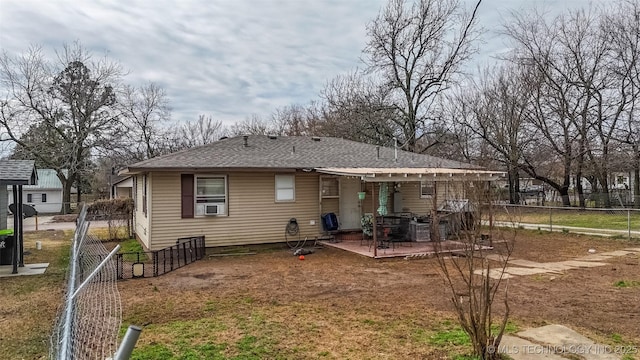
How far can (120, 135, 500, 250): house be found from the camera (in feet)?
34.7

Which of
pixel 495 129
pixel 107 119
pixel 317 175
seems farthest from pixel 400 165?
pixel 107 119

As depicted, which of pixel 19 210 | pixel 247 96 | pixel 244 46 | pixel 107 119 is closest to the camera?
pixel 19 210

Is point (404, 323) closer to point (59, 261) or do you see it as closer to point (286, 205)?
point (286, 205)

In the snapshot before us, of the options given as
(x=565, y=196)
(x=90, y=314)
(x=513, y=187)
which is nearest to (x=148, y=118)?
(x=513, y=187)

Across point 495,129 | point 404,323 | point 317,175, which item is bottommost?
point 404,323

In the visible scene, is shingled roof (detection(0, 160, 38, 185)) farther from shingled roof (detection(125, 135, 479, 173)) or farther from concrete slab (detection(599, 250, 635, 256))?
concrete slab (detection(599, 250, 635, 256))

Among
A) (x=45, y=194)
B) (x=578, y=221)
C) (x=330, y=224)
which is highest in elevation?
(x=45, y=194)

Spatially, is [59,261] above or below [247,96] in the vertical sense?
below

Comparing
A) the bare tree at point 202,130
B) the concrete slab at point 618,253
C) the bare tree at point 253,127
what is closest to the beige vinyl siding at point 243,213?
the concrete slab at point 618,253

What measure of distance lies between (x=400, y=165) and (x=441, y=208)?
6.47 feet

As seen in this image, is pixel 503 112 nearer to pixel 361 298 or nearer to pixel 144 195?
pixel 144 195

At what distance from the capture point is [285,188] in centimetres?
1197

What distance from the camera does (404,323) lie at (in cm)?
516

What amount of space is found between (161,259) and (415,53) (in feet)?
69.7
